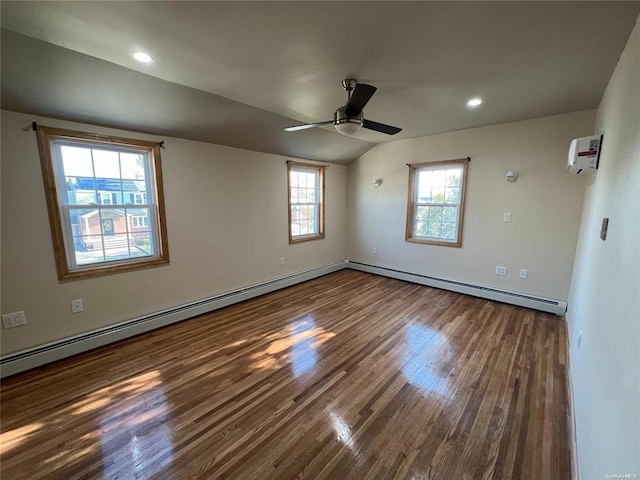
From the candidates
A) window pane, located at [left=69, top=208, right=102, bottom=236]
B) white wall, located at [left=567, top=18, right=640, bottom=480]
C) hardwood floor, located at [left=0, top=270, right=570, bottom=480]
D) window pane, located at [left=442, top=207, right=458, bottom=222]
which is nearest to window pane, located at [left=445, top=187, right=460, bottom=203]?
window pane, located at [left=442, top=207, right=458, bottom=222]

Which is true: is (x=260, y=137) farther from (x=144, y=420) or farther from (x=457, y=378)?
(x=457, y=378)

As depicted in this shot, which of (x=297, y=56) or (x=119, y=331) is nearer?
(x=297, y=56)

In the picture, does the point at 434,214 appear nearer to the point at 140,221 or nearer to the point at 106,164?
the point at 140,221

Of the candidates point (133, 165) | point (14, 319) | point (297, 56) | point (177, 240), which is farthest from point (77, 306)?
point (297, 56)

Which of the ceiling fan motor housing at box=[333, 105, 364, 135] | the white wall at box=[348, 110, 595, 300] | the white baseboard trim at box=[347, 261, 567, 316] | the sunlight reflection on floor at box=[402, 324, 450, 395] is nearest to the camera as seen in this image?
the sunlight reflection on floor at box=[402, 324, 450, 395]

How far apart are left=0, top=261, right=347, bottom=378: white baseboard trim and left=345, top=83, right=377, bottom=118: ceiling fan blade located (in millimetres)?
2835

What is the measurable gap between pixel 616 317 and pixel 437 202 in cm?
332

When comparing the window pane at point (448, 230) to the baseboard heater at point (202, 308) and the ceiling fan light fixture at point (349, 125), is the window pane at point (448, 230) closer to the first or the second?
the baseboard heater at point (202, 308)

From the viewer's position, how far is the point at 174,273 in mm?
3197

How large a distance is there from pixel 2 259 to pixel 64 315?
0.67 m

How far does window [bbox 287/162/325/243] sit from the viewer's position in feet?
15.0

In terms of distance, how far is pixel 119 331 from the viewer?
9.09 feet

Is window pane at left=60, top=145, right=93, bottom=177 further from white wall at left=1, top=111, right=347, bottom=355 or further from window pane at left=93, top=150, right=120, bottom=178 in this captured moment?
white wall at left=1, top=111, right=347, bottom=355

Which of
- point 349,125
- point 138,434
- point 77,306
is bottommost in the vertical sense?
point 138,434
